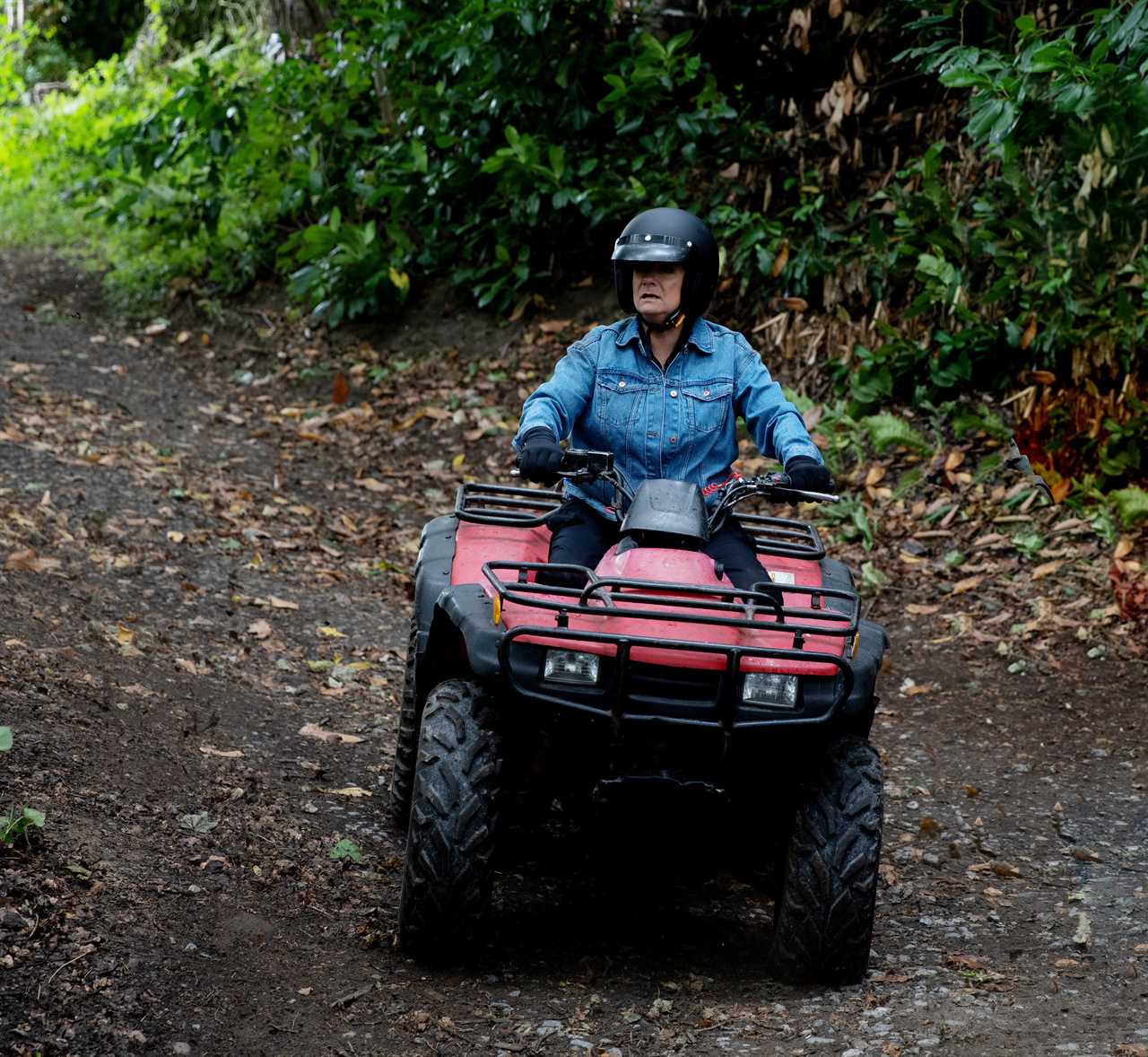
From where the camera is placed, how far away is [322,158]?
38.3ft

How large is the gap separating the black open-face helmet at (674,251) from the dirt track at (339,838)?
5.78ft

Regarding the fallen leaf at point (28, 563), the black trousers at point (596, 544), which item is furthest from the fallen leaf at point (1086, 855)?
the fallen leaf at point (28, 563)

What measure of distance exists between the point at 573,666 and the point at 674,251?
1552mm

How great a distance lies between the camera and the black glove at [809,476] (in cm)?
417

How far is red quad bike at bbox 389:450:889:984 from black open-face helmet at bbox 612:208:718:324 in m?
0.90

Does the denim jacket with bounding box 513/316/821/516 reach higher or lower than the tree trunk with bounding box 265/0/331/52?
lower

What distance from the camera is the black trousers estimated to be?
4.15 meters

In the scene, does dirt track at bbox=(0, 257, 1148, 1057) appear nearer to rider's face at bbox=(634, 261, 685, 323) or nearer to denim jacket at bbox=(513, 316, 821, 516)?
denim jacket at bbox=(513, 316, 821, 516)

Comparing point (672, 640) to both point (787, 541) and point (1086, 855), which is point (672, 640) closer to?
point (787, 541)

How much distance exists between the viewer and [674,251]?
4441 mm

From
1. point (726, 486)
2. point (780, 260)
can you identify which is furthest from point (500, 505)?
point (780, 260)

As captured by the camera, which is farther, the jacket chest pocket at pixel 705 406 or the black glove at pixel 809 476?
the jacket chest pocket at pixel 705 406

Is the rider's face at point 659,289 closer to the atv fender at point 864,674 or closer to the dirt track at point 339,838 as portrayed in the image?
the atv fender at point 864,674

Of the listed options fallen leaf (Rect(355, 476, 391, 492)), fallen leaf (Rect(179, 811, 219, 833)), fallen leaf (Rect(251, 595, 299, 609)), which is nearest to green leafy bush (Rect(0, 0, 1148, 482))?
fallen leaf (Rect(355, 476, 391, 492))
